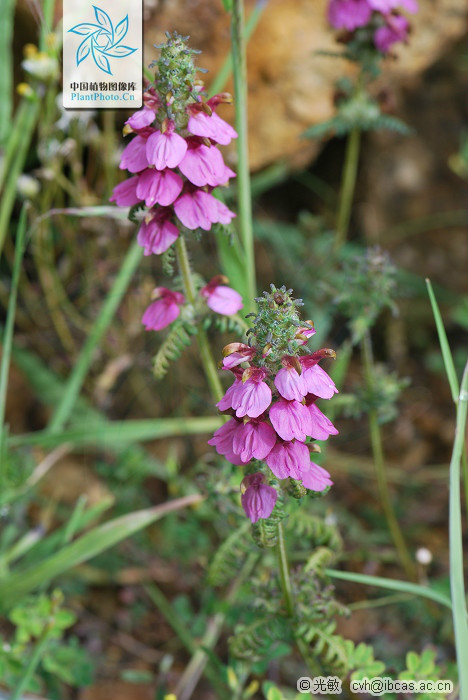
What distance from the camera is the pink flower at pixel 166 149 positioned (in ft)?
3.86

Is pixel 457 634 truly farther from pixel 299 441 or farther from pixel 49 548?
pixel 49 548

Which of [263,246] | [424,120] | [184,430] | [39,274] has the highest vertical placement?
[424,120]

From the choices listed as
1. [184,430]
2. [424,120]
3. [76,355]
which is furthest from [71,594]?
[424,120]

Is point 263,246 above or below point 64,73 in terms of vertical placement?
below

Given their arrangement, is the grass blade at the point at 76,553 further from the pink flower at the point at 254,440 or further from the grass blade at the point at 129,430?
the pink flower at the point at 254,440

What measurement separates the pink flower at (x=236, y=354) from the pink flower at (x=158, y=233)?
27 cm

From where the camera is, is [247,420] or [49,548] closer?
[247,420]

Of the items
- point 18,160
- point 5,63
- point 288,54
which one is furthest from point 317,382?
point 288,54

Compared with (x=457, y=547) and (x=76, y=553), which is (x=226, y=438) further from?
(x=76, y=553)

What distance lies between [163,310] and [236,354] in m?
0.31

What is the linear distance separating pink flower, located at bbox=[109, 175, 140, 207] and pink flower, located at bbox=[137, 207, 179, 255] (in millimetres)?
50

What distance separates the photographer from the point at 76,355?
8.03 ft

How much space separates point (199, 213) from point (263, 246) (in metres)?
1.62

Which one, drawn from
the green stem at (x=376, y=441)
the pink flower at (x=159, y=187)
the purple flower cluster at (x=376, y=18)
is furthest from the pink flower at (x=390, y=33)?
the pink flower at (x=159, y=187)
